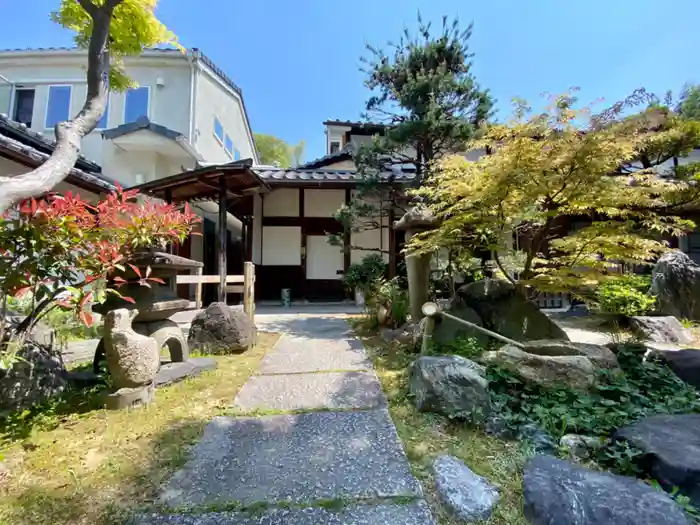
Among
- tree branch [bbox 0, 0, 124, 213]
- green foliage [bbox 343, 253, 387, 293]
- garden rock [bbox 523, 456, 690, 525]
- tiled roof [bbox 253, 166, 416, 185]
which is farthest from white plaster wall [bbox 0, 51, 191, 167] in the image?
garden rock [bbox 523, 456, 690, 525]

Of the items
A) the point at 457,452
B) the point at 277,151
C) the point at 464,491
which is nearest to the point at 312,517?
the point at 464,491

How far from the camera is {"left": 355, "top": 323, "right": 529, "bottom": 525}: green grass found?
167 centimetres

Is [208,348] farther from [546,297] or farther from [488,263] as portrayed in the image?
[546,297]

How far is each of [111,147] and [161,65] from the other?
3.58m

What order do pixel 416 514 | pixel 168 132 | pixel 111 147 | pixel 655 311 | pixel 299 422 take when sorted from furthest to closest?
pixel 111 147, pixel 168 132, pixel 655 311, pixel 299 422, pixel 416 514

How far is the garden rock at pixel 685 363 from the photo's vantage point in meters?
3.22

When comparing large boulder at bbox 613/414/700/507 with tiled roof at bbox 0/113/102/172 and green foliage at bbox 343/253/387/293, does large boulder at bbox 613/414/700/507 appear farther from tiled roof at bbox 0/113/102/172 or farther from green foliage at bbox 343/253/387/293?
tiled roof at bbox 0/113/102/172

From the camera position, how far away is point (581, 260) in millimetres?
4250

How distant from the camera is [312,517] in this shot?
1589 millimetres

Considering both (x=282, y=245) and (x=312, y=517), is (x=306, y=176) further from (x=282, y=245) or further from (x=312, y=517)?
(x=312, y=517)

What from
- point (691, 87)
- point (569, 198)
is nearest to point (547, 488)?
point (569, 198)

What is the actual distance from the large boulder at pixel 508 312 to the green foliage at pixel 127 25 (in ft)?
15.7

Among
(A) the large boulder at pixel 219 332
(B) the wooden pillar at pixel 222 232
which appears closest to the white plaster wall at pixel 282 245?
(B) the wooden pillar at pixel 222 232

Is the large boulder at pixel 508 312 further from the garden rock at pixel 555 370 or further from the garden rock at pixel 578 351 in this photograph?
the garden rock at pixel 555 370
